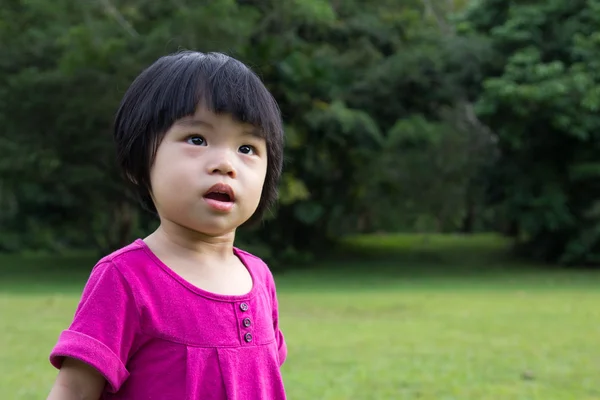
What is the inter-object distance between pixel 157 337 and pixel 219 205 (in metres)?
0.28

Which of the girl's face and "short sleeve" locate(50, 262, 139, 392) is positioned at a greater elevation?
the girl's face

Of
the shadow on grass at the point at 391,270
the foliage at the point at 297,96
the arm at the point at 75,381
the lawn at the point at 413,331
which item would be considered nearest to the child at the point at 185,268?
the arm at the point at 75,381

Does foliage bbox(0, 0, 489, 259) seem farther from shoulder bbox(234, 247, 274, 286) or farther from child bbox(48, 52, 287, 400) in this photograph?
child bbox(48, 52, 287, 400)

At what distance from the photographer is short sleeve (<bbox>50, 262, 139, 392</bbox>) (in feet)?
5.23

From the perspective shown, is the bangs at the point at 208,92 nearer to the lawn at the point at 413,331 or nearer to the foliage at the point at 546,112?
the lawn at the point at 413,331

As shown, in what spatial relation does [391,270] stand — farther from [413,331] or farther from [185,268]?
[185,268]

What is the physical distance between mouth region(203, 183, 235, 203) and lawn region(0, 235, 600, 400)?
11.8ft

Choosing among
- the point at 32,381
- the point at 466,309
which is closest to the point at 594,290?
the point at 466,309

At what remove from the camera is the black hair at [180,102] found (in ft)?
5.62

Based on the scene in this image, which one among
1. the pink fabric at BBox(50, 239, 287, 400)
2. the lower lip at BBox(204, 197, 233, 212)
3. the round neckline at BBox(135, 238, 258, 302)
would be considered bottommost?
the pink fabric at BBox(50, 239, 287, 400)

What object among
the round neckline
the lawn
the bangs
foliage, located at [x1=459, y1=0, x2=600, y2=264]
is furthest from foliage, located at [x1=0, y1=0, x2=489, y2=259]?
the round neckline

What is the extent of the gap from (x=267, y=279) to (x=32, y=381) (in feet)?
13.7

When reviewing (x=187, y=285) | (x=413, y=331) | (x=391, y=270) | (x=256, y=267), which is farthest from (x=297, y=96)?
(x=187, y=285)

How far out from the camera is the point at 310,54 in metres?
17.1
